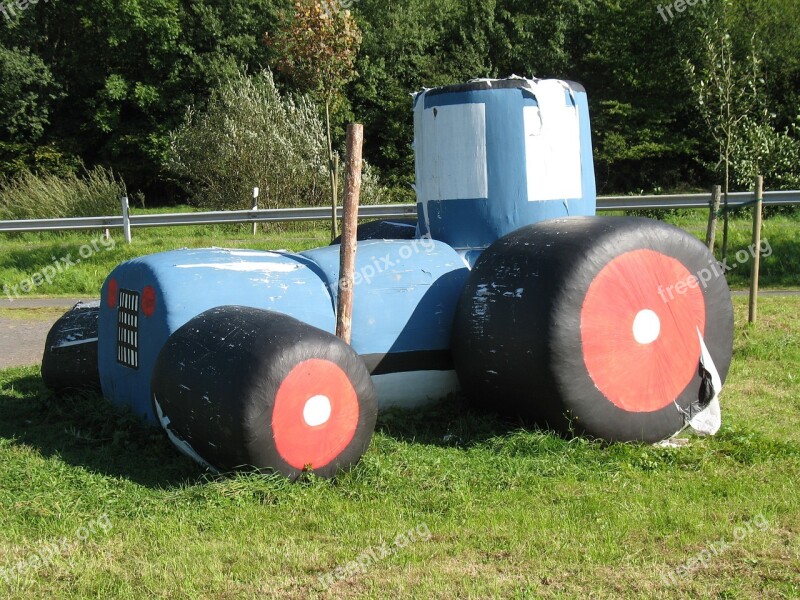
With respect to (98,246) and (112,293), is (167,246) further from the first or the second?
(112,293)

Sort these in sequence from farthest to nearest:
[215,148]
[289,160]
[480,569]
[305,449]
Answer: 1. [215,148]
2. [289,160]
3. [305,449]
4. [480,569]

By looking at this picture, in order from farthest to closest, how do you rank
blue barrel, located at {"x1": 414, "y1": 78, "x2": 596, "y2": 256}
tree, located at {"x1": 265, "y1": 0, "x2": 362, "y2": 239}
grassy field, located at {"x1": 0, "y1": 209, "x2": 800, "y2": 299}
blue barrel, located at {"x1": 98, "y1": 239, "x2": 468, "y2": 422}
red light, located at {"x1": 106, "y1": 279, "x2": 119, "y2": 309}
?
grassy field, located at {"x1": 0, "y1": 209, "x2": 800, "y2": 299} < tree, located at {"x1": 265, "y1": 0, "x2": 362, "y2": 239} < blue barrel, located at {"x1": 414, "y1": 78, "x2": 596, "y2": 256} < red light, located at {"x1": 106, "y1": 279, "x2": 119, "y2": 309} < blue barrel, located at {"x1": 98, "y1": 239, "x2": 468, "y2": 422}

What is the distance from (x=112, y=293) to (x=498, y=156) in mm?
2932

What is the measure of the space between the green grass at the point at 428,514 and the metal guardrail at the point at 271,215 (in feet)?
32.3

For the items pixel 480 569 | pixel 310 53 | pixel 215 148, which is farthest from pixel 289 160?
pixel 480 569

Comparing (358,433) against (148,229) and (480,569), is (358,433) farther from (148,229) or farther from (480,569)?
(148,229)

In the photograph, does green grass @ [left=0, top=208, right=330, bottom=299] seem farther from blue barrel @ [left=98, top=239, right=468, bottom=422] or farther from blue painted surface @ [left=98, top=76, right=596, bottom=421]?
blue barrel @ [left=98, top=239, right=468, bottom=422]

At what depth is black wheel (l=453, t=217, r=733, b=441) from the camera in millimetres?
5598

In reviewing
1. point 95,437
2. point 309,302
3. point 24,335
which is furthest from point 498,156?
point 24,335

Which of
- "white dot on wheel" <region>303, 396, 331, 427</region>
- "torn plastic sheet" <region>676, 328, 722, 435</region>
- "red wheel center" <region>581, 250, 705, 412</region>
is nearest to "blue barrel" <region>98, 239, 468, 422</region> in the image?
"white dot on wheel" <region>303, 396, 331, 427</region>

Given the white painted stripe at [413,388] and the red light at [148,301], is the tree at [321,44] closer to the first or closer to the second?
the white painted stripe at [413,388]

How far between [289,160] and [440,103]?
51.7 feet

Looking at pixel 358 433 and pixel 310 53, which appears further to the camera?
pixel 310 53

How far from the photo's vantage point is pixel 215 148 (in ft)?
80.5
